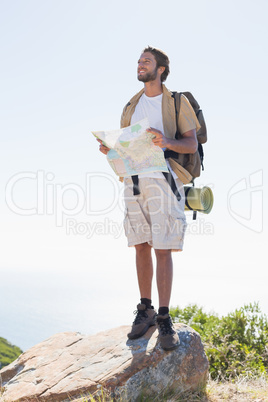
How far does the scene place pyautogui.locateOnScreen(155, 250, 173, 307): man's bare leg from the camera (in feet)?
12.7

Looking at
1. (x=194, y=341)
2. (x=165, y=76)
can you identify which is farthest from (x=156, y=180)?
(x=194, y=341)

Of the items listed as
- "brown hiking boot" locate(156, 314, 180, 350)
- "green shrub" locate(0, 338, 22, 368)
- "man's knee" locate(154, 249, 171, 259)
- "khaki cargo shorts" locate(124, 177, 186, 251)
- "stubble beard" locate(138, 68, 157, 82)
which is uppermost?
"stubble beard" locate(138, 68, 157, 82)

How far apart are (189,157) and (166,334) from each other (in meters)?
1.68

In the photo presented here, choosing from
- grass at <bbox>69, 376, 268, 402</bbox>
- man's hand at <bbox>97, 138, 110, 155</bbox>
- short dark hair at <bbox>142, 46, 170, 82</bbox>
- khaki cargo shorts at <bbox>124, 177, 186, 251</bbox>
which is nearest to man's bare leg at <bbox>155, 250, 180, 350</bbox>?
khaki cargo shorts at <bbox>124, 177, 186, 251</bbox>

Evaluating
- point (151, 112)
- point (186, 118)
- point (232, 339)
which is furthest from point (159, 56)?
point (232, 339)

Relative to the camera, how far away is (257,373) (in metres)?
5.39

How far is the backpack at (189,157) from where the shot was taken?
3949 mm

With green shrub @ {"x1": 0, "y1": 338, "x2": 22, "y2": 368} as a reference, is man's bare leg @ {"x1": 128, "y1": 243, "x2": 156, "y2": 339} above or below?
above

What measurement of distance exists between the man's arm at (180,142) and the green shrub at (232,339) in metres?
3.08

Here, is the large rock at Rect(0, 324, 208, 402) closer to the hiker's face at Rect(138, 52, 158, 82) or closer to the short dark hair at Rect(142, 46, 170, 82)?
the hiker's face at Rect(138, 52, 158, 82)

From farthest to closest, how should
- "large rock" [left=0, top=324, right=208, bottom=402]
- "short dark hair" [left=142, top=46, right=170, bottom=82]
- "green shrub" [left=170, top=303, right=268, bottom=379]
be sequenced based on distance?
"green shrub" [left=170, top=303, right=268, bottom=379] < "short dark hair" [left=142, top=46, right=170, bottom=82] < "large rock" [left=0, top=324, right=208, bottom=402]

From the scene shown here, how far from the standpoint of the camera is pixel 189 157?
4.02 metres

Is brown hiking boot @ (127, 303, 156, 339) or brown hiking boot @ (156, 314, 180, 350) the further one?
brown hiking boot @ (127, 303, 156, 339)

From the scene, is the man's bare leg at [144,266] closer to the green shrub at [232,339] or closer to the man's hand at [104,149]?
the man's hand at [104,149]
